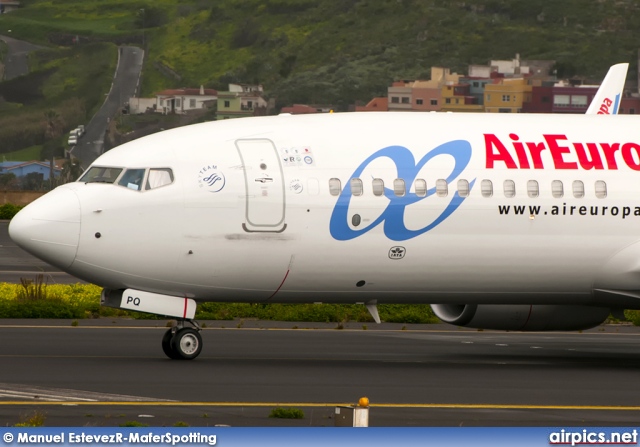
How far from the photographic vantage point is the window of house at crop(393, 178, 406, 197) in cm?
2562

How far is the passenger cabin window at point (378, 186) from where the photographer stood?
25500 millimetres

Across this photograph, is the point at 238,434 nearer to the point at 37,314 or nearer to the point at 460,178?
the point at 460,178

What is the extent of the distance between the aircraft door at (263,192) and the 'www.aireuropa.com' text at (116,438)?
13.1m

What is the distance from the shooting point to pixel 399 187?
2566cm

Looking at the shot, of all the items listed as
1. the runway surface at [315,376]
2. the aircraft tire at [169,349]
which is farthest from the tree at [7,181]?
the aircraft tire at [169,349]

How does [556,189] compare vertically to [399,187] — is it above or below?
above

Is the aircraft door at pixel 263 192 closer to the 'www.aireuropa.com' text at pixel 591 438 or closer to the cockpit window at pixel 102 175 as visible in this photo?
the cockpit window at pixel 102 175

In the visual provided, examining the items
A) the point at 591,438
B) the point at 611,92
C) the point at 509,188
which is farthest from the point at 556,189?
the point at 591,438

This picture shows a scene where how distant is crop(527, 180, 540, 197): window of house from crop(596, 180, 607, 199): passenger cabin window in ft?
4.21

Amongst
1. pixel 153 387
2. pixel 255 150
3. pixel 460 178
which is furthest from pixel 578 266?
pixel 153 387

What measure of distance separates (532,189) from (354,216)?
3.64m

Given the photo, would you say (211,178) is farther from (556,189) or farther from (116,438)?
(116,438)

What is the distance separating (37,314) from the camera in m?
34.7

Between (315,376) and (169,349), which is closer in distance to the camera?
(315,376)
